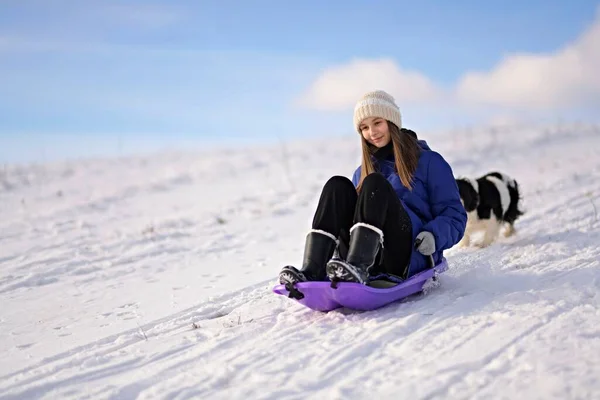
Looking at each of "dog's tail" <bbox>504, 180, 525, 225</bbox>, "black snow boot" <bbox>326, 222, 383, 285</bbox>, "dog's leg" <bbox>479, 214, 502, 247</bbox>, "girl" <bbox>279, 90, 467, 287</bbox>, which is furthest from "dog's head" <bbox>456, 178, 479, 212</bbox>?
"black snow boot" <bbox>326, 222, 383, 285</bbox>

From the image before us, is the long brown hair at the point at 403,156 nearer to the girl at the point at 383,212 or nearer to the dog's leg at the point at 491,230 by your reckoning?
the girl at the point at 383,212

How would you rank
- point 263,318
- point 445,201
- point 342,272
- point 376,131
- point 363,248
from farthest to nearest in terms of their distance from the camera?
point 376,131 < point 445,201 < point 263,318 < point 363,248 < point 342,272

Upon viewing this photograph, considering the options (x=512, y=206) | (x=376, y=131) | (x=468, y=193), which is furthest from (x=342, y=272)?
(x=512, y=206)

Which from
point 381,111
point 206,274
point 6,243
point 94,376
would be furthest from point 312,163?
point 94,376

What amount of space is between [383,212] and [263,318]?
101 cm

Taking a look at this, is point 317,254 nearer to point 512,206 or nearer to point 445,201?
point 445,201

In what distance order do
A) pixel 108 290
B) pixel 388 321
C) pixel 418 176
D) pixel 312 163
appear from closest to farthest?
pixel 388 321 < pixel 418 176 < pixel 108 290 < pixel 312 163

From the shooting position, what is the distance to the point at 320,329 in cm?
310

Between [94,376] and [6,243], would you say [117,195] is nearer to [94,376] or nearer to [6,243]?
[6,243]

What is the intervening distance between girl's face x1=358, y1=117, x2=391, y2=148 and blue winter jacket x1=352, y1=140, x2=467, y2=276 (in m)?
0.21

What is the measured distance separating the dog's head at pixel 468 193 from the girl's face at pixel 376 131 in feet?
6.93

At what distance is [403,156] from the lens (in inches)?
144

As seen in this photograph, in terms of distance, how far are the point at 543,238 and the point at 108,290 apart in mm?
3994

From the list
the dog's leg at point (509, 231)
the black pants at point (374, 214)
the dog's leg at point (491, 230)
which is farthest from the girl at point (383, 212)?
the dog's leg at point (509, 231)
